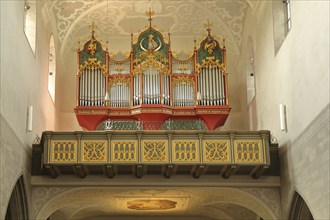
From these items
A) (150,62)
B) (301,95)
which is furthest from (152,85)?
(301,95)

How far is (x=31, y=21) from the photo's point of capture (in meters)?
19.8

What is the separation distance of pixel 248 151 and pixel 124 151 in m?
3.55

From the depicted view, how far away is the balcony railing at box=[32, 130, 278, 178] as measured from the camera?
18.6 meters

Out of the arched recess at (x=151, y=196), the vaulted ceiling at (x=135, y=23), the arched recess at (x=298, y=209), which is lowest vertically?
the arched recess at (x=298, y=209)

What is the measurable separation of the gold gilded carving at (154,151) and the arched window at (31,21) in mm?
4528

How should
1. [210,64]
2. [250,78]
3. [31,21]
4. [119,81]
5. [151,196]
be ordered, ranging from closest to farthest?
[31,21] < [151,196] < [119,81] < [210,64] < [250,78]

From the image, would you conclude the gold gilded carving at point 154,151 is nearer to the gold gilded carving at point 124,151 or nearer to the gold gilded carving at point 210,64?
the gold gilded carving at point 124,151

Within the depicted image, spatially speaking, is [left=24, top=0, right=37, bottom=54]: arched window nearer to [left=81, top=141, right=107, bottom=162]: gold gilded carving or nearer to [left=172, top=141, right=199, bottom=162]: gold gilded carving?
[left=81, top=141, right=107, bottom=162]: gold gilded carving

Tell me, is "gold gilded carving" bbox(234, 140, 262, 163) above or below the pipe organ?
below

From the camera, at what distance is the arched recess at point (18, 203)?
18.1 metres

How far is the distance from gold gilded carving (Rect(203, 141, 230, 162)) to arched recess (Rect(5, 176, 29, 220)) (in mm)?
5215

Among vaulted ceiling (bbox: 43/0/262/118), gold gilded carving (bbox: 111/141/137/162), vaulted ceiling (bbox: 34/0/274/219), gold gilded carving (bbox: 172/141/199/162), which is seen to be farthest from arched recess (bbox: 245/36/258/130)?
gold gilded carving (bbox: 111/141/137/162)

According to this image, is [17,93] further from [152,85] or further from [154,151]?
[152,85]

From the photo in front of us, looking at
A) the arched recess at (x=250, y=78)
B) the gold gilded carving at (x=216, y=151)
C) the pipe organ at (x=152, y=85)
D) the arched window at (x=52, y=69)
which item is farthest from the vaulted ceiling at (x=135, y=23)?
the gold gilded carving at (x=216, y=151)
